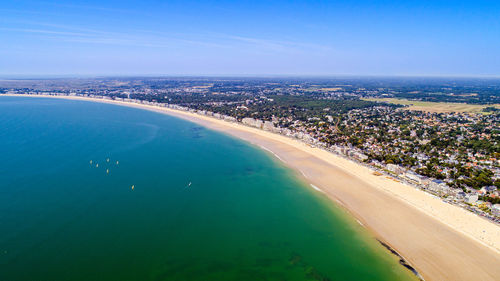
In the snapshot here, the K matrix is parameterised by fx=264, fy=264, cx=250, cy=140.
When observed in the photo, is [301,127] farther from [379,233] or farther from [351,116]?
[379,233]

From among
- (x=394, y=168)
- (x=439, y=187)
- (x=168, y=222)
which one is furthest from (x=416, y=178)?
(x=168, y=222)

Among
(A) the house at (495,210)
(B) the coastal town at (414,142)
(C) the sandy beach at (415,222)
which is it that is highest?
(B) the coastal town at (414,142)

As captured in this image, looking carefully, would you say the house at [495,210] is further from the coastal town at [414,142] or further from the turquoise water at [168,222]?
the turquoise water at [168,222]

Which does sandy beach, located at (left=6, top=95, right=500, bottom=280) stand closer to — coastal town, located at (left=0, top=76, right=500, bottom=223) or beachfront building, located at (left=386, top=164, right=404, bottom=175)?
coastal town, located at (left=0, top=76, right=500, bottom=223)

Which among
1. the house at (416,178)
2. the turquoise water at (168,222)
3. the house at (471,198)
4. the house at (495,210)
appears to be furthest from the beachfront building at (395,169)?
the turquoise water at (168,222)

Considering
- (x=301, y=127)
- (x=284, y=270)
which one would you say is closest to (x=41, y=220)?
(x=284, y=270)

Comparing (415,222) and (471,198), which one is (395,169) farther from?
(415,222)
